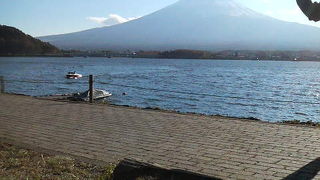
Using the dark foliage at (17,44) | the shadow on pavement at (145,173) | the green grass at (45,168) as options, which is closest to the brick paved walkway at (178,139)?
the green grass at (45,168)

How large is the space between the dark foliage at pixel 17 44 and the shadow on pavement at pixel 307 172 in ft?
415

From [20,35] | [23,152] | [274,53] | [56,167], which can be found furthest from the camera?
[274,53]

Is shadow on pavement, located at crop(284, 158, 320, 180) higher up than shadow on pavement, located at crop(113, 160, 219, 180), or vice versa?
shadow on pavement, located at crop(113, 160, 219, 180)

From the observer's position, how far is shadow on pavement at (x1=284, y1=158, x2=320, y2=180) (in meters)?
4.66

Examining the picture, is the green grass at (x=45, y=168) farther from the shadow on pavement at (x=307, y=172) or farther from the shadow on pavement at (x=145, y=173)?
the shadow on pavement at (x=307, y=172)

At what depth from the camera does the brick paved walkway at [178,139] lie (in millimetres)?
5168

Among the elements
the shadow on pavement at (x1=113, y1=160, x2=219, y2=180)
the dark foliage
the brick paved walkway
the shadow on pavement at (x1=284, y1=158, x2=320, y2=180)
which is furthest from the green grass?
the dark foliage

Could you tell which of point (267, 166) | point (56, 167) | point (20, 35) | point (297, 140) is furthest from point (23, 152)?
point (20, 35)

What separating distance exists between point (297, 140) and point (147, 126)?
2673 millimetres

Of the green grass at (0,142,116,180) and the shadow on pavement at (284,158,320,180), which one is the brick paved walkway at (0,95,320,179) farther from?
the green grass at (0,142,116,180)

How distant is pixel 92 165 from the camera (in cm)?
511

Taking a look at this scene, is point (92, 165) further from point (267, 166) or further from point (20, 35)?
point (20, 35)

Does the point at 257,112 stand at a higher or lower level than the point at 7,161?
lower

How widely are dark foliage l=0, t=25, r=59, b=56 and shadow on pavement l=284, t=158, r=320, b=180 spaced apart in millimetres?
126631
